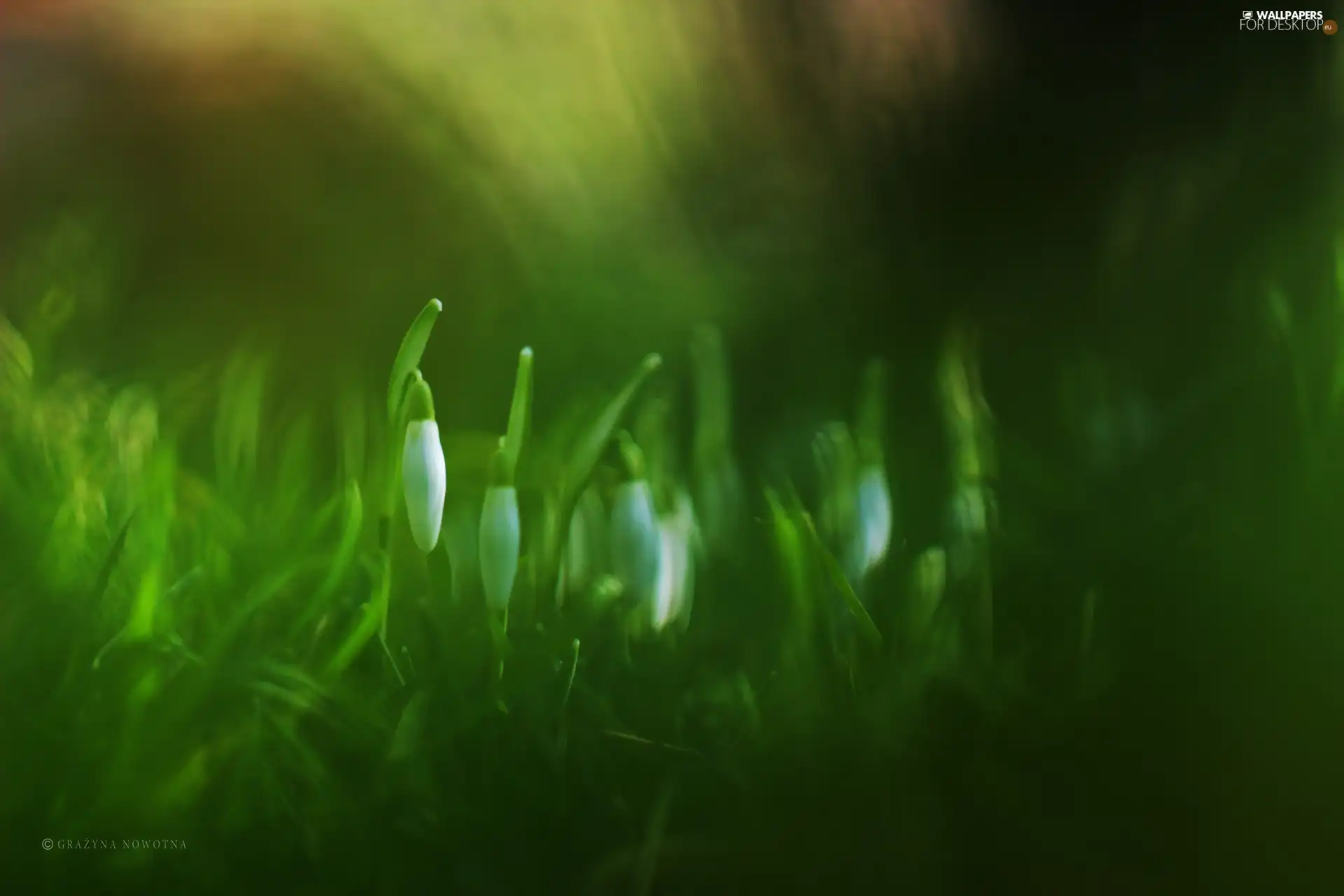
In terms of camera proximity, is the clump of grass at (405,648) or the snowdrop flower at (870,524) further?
the snowdrop flower at (870,524)

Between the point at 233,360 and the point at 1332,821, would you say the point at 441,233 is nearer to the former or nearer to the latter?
the point at 233,360

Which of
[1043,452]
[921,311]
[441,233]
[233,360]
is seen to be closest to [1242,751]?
[1043,452]

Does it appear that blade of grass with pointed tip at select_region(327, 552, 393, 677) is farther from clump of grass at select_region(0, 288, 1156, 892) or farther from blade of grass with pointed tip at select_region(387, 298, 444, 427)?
blade of grass with pointed tip at select_region(387, 298, 444, 427)

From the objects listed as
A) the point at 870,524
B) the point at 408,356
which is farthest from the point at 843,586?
the point at 408,356

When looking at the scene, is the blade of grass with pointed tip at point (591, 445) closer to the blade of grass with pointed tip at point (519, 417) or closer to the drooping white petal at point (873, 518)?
the blade of grass with pointed tip at point (519, 417)

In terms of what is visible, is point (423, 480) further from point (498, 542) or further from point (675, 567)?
point (675, 567)

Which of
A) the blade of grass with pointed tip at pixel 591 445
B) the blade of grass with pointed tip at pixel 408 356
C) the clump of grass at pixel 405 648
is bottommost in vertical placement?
the clump of grass at pixel 405 648

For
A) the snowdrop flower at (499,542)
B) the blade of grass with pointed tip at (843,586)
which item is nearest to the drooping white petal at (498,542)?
the snowdrop flower at (499,542)
